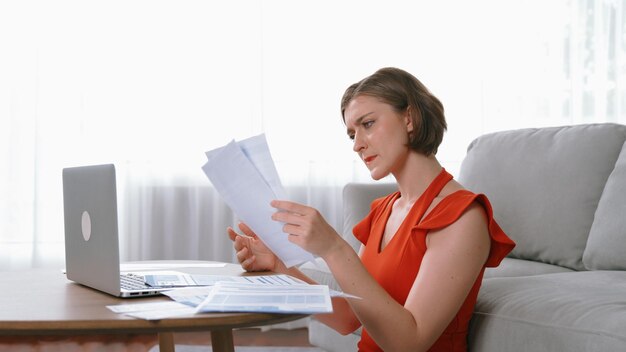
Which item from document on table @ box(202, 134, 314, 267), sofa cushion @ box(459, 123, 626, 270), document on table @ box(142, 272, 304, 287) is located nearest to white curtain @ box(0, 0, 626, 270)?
sofa cushion @ box(459, 123, 626, 270)

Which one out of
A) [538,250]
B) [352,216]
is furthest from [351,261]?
[352,216]

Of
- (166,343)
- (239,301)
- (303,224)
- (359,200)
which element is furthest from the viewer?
(359,200)

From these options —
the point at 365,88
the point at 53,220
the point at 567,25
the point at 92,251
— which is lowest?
the point at 53,220

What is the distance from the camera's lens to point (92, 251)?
1.24 meters

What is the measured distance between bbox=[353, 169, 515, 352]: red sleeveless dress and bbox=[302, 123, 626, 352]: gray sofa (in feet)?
0.52

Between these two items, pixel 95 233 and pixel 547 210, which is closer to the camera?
pixel 95 233

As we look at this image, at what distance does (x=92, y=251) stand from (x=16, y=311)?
202 mm

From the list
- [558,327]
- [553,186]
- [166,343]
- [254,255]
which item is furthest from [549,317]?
[553,186]

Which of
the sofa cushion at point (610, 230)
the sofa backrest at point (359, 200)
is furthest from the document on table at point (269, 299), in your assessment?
the sofa backrest at point (359, 200)

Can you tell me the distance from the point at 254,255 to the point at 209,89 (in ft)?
7.14

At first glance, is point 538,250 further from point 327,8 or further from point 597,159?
point 327,8

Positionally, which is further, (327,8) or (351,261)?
(327,8)

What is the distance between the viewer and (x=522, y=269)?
2158mm

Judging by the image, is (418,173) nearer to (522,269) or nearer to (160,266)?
(160,266)
